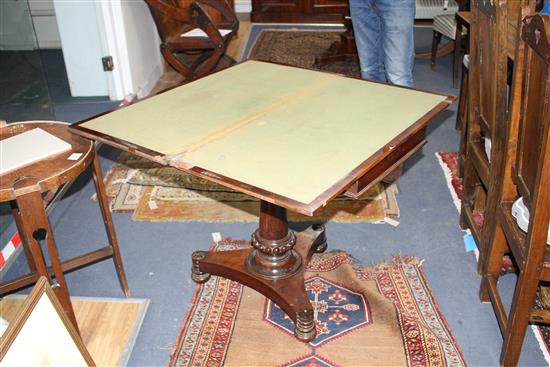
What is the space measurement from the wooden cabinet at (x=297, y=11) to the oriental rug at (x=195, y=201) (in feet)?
11.7

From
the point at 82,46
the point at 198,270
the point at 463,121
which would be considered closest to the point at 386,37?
the point at 463,121

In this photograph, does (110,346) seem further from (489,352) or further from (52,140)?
(489,352)

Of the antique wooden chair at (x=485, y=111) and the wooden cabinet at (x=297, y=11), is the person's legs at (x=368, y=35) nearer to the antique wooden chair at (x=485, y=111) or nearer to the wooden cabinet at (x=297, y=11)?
the antique wooden chair at (x=485, y=111)

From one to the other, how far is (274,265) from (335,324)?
32 centimetres

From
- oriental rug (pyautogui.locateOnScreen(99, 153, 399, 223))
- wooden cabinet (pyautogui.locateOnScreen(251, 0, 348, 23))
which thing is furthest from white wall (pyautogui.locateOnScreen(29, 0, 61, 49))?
oriental rug (pyautogui.locateOnScreen(99, 153, 399, 223))

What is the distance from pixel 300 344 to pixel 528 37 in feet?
4.19

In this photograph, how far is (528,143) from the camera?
1.72 meters

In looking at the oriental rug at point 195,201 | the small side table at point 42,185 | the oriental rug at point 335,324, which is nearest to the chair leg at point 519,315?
the oriental rug at point 335,324

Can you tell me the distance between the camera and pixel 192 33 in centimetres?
408

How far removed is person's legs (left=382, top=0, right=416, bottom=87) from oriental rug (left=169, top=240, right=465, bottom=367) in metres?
1.15

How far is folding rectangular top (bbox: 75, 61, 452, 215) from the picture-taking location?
155 cm

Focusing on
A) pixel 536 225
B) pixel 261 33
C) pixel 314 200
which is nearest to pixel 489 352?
pixel 536 225

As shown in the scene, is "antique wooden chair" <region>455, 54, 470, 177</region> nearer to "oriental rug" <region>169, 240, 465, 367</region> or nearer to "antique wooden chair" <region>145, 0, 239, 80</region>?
"oriental rug" <region>169, 240, 465, 367</region>

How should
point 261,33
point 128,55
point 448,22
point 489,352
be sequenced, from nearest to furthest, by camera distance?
point 489,352
point 128,55
point 448,22
point 261,33
